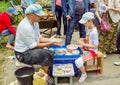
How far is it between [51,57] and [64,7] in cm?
179

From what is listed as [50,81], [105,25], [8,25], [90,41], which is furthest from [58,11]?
[50,81]

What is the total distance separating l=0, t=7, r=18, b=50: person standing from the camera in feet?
23.9

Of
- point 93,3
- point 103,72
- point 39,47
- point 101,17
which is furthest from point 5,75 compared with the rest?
point 93,3

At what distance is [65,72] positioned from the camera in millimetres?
5234

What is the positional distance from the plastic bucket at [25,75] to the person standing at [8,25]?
200 centimetres

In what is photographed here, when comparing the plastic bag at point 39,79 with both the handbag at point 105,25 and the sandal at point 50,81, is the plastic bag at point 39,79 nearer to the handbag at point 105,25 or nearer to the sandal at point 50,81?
the sandal at point 50,81

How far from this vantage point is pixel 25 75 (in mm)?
5168

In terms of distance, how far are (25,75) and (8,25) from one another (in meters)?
2.62

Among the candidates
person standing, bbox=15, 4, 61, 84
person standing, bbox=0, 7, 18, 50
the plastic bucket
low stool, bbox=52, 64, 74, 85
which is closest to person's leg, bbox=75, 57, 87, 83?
low stool, bbox=52, 64, 74, 85

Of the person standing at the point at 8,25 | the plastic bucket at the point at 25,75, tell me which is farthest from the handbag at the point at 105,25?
the person standing at the point at 8,25

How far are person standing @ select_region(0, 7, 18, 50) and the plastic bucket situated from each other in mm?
1995

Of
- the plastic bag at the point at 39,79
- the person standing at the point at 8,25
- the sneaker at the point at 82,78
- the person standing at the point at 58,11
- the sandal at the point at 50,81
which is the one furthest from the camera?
the person standing at the point at 58,11

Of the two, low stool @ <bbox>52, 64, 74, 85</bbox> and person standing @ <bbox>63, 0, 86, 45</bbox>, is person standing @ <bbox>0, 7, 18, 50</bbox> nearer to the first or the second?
person standing @ <bbox>63, 0, 86, 45</bbox>

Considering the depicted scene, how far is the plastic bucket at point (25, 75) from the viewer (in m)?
5.08
